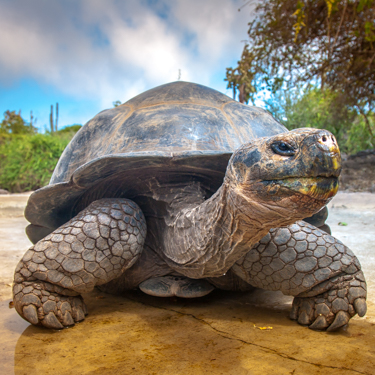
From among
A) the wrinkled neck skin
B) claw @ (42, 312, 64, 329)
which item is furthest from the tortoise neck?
claw @ (42, 312, 64, 329)

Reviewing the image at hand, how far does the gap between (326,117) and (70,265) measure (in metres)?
12.2

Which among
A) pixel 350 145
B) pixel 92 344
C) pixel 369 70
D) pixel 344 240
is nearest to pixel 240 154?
pixel 92 344

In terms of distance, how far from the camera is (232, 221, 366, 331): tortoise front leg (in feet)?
6.08

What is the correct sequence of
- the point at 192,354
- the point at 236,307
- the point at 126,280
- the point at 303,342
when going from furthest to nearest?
the point at 126,280 < the point at 236,307 < the point at 303,342 < the point at 192,354

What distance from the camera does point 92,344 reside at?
1660mm

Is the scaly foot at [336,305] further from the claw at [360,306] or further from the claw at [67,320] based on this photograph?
the claw at [67,320]

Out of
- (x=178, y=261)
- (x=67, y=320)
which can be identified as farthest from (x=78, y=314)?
(x=178, y=261)

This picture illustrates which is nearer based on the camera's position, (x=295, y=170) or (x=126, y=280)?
(x=295, y=170)

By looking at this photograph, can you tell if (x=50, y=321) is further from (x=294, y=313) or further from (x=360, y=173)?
(x=360, y=173)

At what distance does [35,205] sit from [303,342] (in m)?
1.95

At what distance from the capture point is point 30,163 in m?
13.2

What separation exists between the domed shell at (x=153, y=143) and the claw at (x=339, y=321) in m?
0.98

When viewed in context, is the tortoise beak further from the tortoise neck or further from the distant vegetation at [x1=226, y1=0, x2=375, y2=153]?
the distant vegetation at [x1=226, y1=0, x2=375, y2=153]

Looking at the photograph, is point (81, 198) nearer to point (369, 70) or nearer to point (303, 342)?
point (303, 342)
